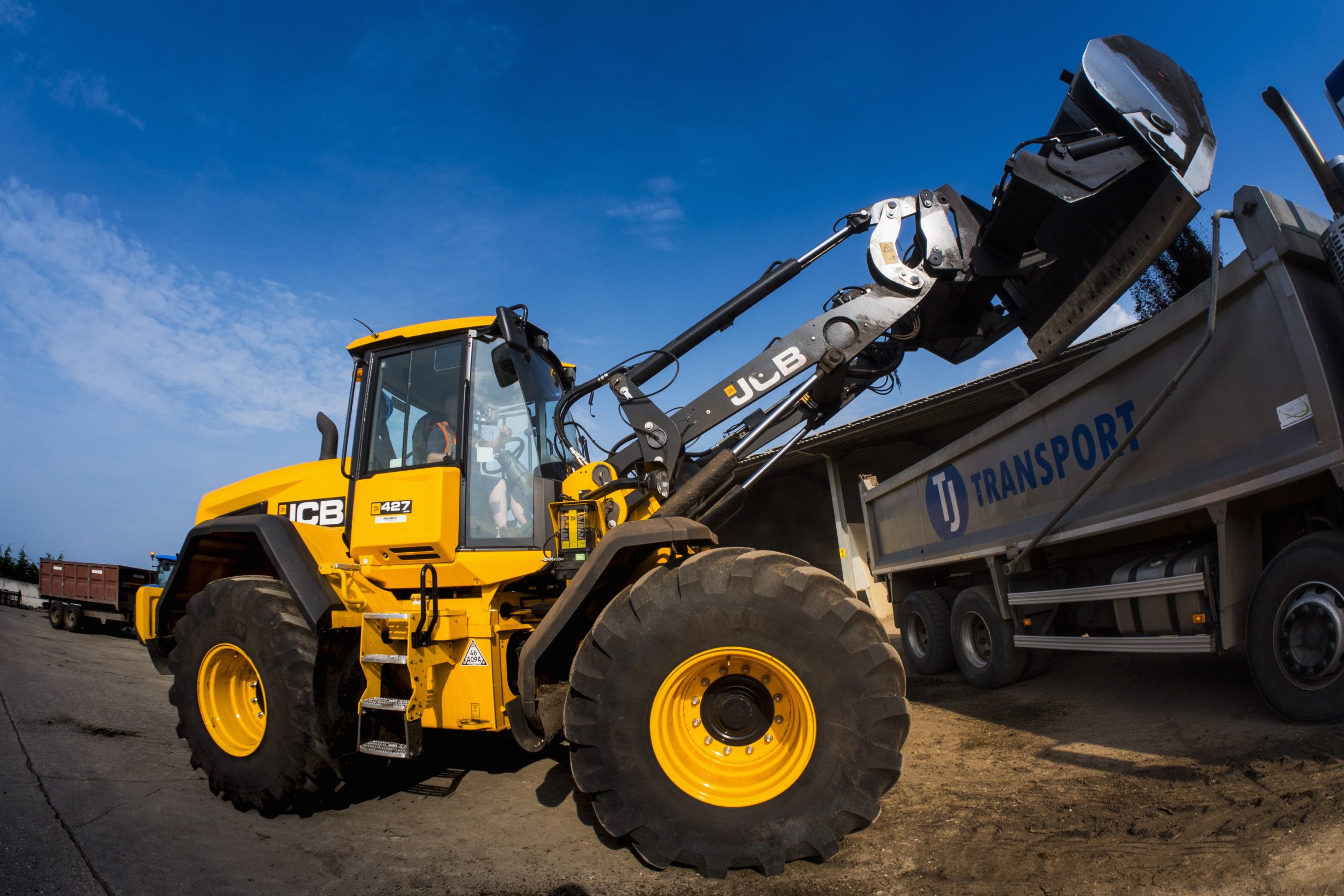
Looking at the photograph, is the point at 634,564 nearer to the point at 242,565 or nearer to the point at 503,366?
the point at 503,366

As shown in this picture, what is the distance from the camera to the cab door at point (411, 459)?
435 centimetres

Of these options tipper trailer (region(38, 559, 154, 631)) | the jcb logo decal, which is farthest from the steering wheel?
tipper trailer (region(38, 559, 154, 631))

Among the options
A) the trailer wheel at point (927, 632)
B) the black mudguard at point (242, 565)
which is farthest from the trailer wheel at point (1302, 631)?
the black mudguard at point (242, 565)

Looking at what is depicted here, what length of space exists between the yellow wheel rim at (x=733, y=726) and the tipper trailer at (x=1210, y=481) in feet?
9.05

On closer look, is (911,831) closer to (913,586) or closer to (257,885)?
(257,885)

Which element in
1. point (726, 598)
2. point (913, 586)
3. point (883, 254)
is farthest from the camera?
point (913, 586)

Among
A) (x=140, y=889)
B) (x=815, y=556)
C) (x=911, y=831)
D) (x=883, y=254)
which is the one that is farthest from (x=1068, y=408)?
(x=815, y=556)

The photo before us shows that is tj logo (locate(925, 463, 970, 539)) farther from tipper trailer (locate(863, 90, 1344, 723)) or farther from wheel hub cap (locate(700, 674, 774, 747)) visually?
wheel hub cap (locate(700, 674, 774, 747))

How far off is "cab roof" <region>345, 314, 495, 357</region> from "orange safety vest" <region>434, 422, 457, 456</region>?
612mm

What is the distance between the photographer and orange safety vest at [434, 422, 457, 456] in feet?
14.7

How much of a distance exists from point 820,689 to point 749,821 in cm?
62

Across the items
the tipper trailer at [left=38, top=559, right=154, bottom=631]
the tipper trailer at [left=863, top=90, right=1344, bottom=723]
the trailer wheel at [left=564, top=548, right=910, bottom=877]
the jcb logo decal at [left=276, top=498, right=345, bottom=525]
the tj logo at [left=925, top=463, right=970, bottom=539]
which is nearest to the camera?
the trailer wheel at [left=564, top=548, right=910, bottom=877]

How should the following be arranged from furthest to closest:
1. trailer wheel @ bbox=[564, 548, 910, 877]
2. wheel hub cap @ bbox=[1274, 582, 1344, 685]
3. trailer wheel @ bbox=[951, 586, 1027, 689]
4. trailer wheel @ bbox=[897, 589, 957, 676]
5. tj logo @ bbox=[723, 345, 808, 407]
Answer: trailer wheel @ bbox=[897, 589, 957, 676] < trailer wheel @ bbox=[951, 586, 1027, 689] < tj logo @ bbox=[723, 345, 808, 407] < wheel hub cap @ bbox=[1274, 582, 1344, 685] < trailer wheel @ bbox=[564, 548, 910, 877]

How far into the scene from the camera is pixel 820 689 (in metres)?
3.08
